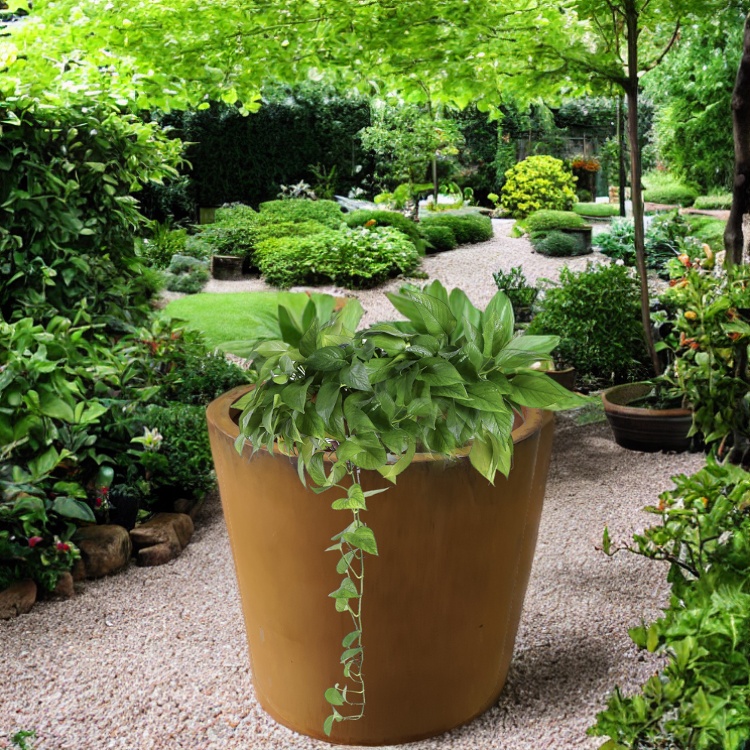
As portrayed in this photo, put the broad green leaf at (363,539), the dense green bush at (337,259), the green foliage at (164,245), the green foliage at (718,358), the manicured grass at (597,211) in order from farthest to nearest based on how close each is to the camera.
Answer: the manicured grass at (597,211), the green foliage at (164,245), the dense green bush at (337,259), the green foliage at (718,358), the broad green leaf at (363,539)

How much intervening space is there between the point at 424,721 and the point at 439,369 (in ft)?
2.61

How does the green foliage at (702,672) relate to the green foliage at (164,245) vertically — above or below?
below

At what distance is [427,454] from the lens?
1505mm

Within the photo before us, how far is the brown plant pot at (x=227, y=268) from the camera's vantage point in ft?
30.4

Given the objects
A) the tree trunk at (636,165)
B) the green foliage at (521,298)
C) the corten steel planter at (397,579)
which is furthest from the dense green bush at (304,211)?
the corten steel planter at (397,579)

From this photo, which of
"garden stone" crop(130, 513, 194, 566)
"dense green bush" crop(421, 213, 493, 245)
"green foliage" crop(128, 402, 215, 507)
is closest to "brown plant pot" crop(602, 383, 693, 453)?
"green foliage" crop(128, 402, 215, 507)

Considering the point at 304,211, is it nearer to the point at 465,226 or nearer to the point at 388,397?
the point at 465,226

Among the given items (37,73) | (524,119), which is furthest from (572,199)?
(37,73)

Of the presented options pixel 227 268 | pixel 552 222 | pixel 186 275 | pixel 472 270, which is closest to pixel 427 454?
pixel 186 275

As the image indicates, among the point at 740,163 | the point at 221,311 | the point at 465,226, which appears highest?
the point at 740,163

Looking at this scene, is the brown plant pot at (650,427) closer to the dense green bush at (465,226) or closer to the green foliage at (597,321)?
the green foliage at (597,321)

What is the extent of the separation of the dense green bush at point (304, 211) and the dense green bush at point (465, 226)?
1.22m

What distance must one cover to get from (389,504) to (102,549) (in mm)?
1650

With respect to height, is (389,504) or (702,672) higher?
(389,504)
